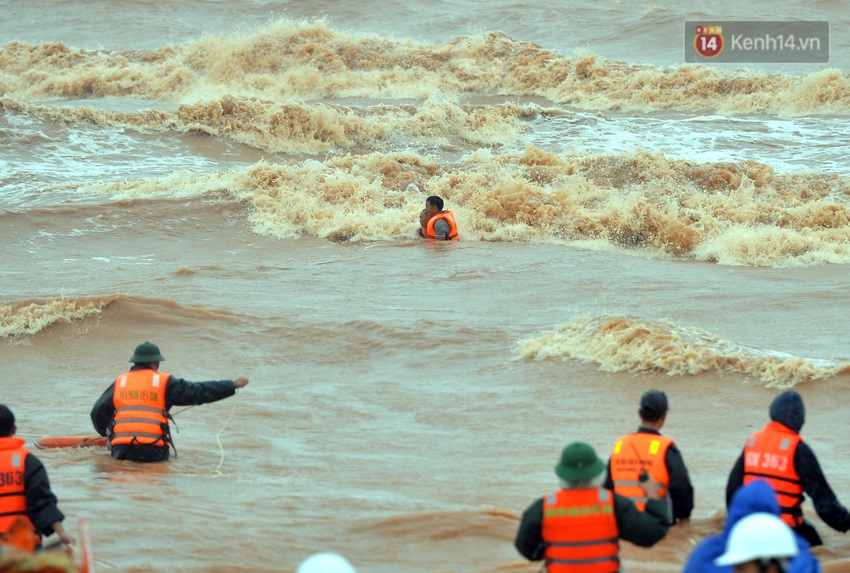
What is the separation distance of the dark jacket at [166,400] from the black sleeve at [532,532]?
3.41m

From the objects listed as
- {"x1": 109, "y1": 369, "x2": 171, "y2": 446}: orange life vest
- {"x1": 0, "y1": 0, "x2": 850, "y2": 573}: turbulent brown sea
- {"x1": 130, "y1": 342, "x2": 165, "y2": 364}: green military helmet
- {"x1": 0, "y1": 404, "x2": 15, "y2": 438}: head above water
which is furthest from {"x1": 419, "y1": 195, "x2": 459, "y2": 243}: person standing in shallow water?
{"x1": 0, "y1": 404, "x2": 15, "y2": 438}: head above water

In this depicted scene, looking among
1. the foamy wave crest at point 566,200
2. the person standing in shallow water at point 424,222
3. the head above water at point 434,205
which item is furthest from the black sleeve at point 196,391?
the foamy wave crest at point 566,200

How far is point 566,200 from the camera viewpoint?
1819 centimetres

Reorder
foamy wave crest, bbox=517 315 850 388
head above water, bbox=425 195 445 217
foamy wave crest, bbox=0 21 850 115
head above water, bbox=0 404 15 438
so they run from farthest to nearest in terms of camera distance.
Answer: foamy wave crest, bbox=0 21 850 115 < head above water, bbox=425 195 445 217 < foamy wave crest, bbox=517 315 850 388 < head above water, bbox=0 404 15 438

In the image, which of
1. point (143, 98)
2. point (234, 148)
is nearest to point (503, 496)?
point (234, 148)

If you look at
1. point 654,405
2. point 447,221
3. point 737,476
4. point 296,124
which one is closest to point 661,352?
point 737,476

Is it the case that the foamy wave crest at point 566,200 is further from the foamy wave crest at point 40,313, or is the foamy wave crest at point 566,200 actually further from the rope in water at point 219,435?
the rope in water at point 219,435

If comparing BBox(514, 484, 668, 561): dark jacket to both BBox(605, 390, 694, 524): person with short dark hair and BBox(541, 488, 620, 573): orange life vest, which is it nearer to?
BBox(541, 488, 620, 573): orange life vest

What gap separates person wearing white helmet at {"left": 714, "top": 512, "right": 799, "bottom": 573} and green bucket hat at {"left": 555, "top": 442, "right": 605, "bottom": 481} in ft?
2.81

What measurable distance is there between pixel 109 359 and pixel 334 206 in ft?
24.8

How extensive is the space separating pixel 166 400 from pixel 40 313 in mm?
5677

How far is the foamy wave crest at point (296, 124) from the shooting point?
24.1 m

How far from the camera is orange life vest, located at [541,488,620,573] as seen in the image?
13.2 ft

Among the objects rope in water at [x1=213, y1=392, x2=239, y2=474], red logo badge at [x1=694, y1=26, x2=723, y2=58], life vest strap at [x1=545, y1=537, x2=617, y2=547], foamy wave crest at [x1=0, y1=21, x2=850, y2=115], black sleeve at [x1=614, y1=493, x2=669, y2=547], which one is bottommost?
rope in water at [x1=213, y1=392, x2=239, y2=474]
